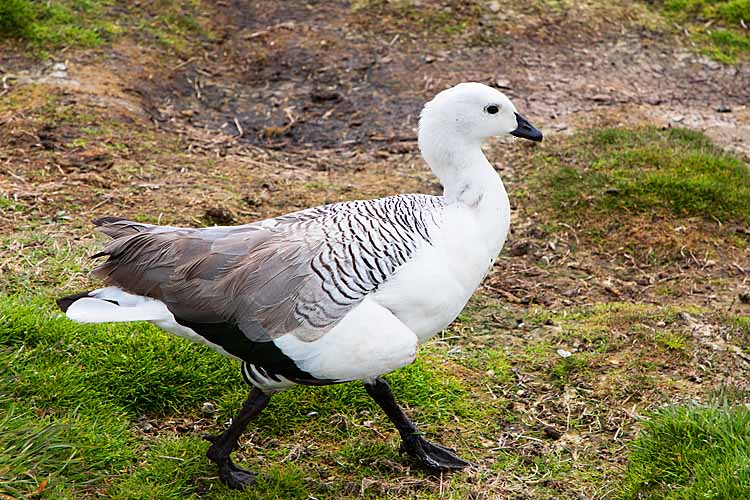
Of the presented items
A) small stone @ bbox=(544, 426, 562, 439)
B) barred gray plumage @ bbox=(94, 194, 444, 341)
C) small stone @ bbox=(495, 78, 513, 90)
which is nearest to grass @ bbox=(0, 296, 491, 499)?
small stone @ bbox=(544, 426, 562, 439)

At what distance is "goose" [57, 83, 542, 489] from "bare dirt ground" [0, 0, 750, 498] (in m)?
1.04

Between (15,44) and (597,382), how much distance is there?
6.40m

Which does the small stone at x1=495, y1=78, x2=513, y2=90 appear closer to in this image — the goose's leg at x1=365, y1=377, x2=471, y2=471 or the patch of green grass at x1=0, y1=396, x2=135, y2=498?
the goose's leg at x1=365, y1=377, x2=471, y2=471

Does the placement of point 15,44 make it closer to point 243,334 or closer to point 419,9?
point 419,9

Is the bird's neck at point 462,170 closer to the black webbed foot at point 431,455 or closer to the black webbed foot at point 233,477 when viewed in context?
the black webbed foot at point 431,455

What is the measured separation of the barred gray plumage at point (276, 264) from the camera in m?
4.20

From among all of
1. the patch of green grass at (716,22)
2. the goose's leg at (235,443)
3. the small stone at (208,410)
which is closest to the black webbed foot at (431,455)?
the goose's leg at (235,443)

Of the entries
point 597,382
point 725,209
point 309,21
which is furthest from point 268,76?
point 597,382

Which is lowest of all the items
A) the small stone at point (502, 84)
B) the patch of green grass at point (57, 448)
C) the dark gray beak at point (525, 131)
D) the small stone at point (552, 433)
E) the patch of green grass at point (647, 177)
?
the small stone at point (552, 433)

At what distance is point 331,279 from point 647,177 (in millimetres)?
4068

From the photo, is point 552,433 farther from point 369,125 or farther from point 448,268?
point 369,125

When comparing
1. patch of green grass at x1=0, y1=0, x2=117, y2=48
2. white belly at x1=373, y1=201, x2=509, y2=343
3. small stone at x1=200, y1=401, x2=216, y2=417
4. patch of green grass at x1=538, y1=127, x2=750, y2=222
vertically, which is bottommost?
patch of green grass at x1=538, y1=127, x2=750, y2=222

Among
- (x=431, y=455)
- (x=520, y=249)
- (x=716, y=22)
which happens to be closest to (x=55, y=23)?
(x=520, y=249)

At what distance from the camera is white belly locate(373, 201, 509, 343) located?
169 inches
